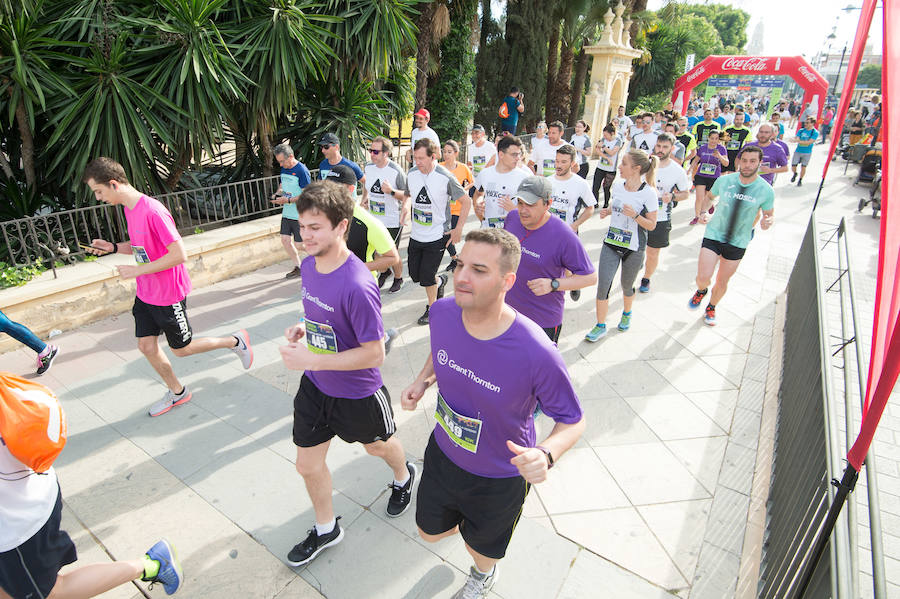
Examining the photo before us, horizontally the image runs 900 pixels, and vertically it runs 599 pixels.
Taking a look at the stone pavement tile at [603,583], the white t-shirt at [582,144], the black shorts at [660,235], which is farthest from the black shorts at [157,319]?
the white t-shirt at [582,144]

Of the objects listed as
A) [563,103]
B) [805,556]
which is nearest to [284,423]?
[805,556]

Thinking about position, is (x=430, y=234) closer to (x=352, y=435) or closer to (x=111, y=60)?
(x=352, y=435)

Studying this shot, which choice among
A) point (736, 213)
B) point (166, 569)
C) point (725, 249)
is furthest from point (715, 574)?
point (736, 213)

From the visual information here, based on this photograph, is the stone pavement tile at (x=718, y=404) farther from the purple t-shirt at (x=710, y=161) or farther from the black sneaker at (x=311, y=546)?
the purple t-shirt at (x=710, y=161)

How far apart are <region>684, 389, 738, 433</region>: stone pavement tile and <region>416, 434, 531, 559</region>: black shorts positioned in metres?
2.85

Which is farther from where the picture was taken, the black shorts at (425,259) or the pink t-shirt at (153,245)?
the black shorts at (425,259)

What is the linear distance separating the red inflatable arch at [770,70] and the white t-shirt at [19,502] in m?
26.6

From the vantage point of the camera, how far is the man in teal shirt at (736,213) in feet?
18.3

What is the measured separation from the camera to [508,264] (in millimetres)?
2074

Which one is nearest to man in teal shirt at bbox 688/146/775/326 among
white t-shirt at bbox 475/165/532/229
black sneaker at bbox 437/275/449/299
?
white t-shirt at bbox 475/165/532/229

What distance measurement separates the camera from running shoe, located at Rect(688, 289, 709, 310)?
6.36 meters

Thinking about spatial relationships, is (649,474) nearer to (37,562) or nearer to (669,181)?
(37,562)

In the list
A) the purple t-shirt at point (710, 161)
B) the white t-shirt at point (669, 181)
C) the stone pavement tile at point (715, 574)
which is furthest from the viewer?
the purple t-shirt at point (710, 161)

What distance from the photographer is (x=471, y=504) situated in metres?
2.32
